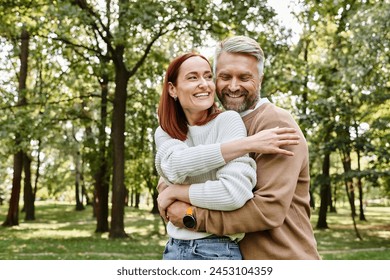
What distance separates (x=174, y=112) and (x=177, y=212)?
55 centimetres

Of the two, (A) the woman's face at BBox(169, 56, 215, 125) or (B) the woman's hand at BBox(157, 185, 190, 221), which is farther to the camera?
(A) the woman's face at BBox(169, 56, 215, 125)

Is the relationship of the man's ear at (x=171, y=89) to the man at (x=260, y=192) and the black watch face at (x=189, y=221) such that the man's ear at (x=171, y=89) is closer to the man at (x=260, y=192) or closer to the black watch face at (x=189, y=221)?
the man at (x=260, y=192)

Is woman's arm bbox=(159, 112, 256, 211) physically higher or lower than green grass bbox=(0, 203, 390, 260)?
higher

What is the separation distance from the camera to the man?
230cm

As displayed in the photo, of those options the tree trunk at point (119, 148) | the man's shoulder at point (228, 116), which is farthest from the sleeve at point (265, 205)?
the tree trunk at point (119, 148)

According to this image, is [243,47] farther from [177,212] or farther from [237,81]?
Answer: [177,212]

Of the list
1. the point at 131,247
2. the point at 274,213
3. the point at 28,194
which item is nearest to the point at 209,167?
the point at 274,213

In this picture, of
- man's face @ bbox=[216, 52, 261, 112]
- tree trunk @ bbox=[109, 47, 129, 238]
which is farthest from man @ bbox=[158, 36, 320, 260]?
tree trunk @ bbox=[109, 47, 129, 238]

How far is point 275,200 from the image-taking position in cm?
229

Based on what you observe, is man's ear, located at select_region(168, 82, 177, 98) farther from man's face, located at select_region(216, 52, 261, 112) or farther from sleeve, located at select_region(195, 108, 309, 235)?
sleeve, located at select_region(195, 108, 309, 235)

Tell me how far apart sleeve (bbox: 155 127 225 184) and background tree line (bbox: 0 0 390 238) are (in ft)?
23.5

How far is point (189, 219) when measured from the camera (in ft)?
7.80

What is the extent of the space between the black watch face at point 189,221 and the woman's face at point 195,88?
53cm
